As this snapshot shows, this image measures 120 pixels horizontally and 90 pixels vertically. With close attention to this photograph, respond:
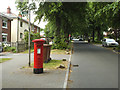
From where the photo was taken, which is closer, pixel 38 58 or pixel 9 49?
pixel 38 58

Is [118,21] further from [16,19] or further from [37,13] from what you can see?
[16,19]

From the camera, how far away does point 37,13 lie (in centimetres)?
1834

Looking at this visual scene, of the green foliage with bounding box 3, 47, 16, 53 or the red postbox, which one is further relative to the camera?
the green foliage with bounding box 3, 47, 16, 53

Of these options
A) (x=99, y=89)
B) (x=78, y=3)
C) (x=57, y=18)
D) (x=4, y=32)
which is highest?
(x=78, y=3)

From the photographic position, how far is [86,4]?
66.9 feet

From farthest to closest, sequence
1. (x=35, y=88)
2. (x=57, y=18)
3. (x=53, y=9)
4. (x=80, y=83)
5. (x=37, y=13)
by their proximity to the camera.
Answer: (x=57, y=18)
(x=37, y=13)
(x=53, y=9)
(x=80, y=83)
(x=35, y=88)

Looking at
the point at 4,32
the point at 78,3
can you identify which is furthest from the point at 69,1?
the point at 4,32

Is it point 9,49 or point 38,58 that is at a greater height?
point 38,58

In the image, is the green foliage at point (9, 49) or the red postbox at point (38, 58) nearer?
the red postbox at point (38, 58)

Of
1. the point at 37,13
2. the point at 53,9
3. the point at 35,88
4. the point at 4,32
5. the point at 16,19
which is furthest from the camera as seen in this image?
the point at 16,19

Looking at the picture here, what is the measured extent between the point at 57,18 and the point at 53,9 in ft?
11.7

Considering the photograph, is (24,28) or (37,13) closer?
(37,13)

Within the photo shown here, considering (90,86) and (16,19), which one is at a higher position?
(16,19)

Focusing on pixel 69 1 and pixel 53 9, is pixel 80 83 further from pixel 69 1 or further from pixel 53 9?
pixel 69 1
